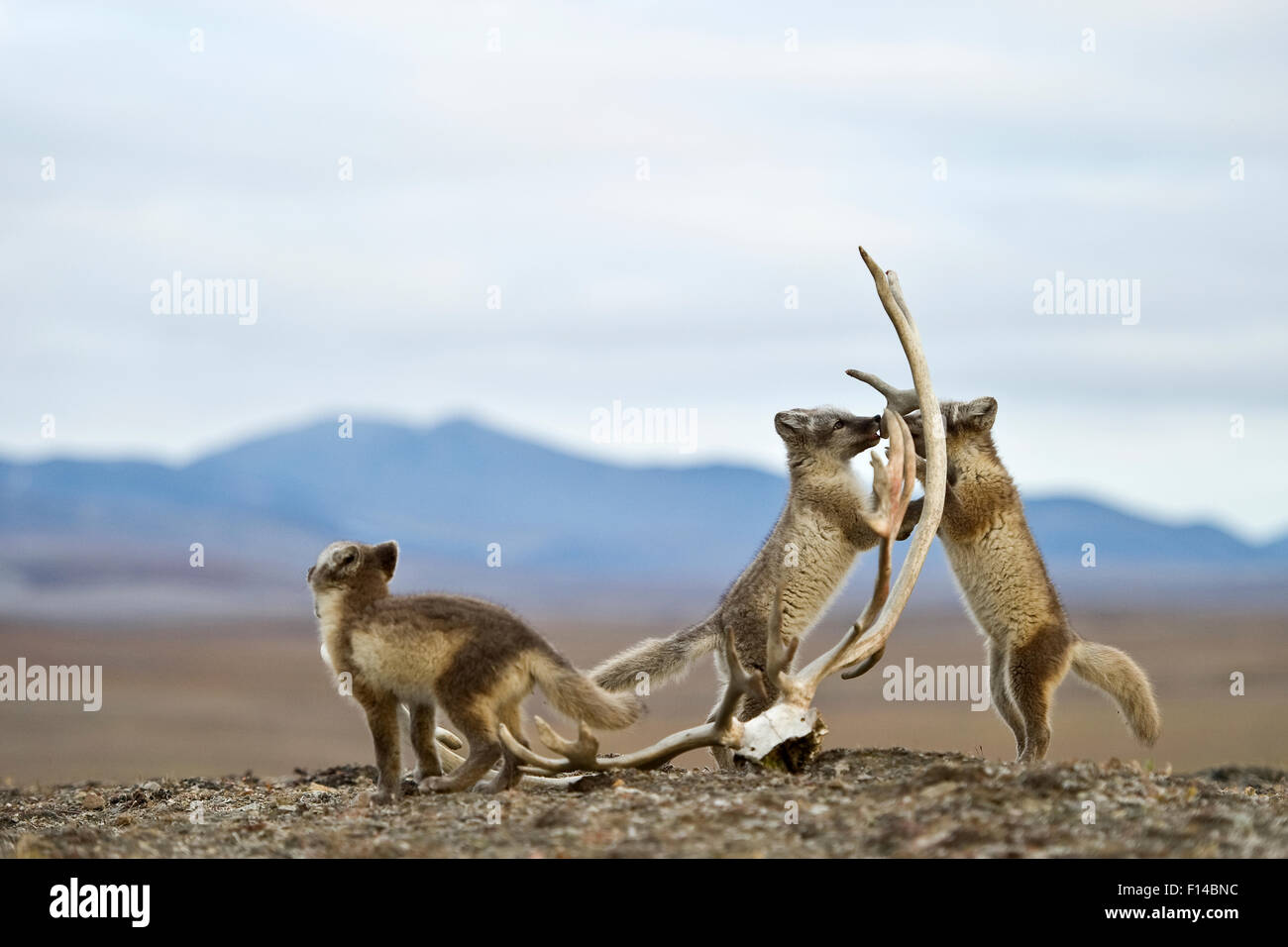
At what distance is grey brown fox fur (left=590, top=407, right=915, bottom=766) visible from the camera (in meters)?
11.0

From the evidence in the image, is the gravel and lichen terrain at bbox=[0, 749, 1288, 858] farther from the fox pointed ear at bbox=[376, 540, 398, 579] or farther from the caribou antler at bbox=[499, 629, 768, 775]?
the fox pointed ear at bbox=[376, 540, 398, 579]

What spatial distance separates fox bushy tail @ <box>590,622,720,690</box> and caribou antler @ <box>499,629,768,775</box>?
1312 mm

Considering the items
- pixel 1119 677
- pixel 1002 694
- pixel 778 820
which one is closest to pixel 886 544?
pixel 1002 694

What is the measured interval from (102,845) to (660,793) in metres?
3.64

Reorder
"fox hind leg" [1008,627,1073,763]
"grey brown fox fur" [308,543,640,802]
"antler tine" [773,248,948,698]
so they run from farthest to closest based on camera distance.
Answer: "fox hind leg" [1008,627,1073,763] → "antler tine" [773,248,948,698] → "grey brown fox fur" [308,543,640,802]

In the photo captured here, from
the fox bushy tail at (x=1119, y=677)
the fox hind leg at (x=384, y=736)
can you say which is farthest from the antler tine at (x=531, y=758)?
the fox bushy tail at (x=1119, y=677)

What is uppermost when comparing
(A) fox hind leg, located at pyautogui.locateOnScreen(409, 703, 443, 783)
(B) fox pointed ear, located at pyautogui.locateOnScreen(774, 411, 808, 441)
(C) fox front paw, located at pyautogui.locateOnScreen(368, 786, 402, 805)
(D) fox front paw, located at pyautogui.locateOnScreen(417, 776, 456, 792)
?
(B) fox pointed ear, located at pyautogui.locateOnScreen(774, 411, 808, 441)

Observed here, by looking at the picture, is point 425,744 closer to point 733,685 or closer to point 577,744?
point 577,744

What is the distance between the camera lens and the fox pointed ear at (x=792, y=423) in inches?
Result: 462

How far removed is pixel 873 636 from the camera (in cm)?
1027

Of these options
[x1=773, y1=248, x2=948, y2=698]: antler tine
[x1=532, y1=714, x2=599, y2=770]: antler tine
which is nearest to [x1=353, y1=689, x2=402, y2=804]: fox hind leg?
[x1=532, y1=714, x2=599, y2=770]: antler tine

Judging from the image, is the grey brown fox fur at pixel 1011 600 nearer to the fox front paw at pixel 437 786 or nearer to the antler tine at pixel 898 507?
the antler tine at pixel 898 507
